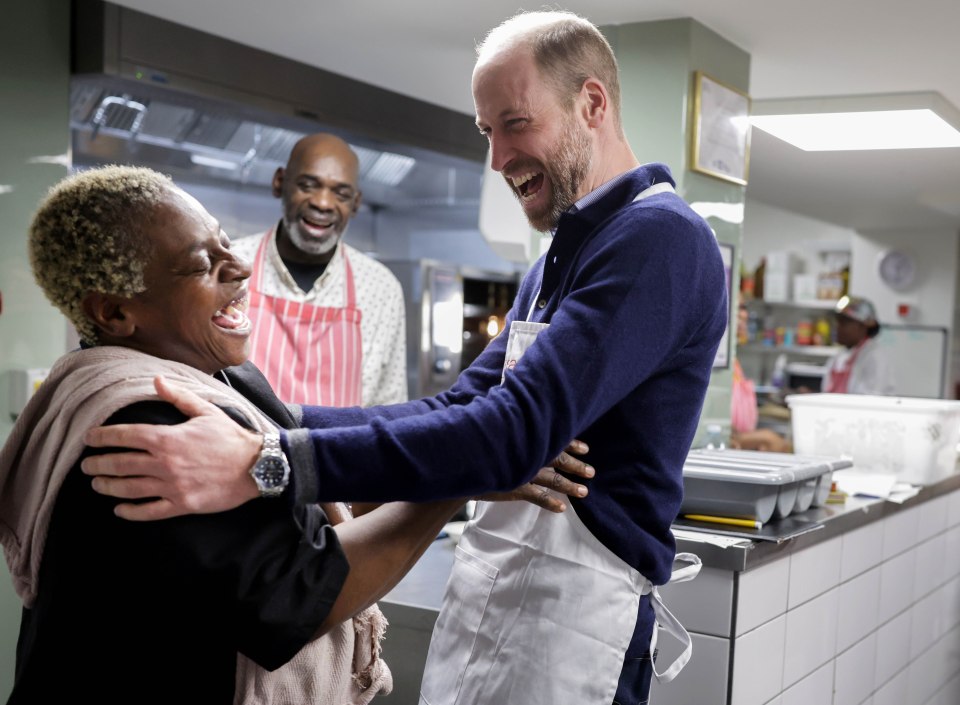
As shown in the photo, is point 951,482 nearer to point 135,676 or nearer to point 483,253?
point 135,676

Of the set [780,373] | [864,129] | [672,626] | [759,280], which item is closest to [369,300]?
[672,626]

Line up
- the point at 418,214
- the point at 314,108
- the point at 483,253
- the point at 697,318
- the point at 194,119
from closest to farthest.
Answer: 1. the point at 697,318
2. the point at 314,108
3. the point at 194,119
4. the point at 418,214
5. the point at 483,253

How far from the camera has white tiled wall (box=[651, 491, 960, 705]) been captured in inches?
90.2

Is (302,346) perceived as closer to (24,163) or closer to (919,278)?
(24,163)

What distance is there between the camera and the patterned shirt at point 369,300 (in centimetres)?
327

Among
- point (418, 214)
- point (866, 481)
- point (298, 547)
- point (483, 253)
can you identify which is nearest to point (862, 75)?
point (866, 481)

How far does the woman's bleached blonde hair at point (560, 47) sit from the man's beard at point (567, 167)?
1.8 inches

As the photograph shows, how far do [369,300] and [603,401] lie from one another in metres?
2.23

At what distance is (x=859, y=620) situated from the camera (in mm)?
2938

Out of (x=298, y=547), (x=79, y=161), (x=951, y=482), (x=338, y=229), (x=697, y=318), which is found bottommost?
(x=951, y=482)

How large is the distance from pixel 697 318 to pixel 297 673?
0.72 meters

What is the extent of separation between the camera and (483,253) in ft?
26.8

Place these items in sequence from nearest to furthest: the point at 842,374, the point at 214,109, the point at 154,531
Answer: the point at 154,531 → the point at 214,109 → the point at 842,374

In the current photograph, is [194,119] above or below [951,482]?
above
